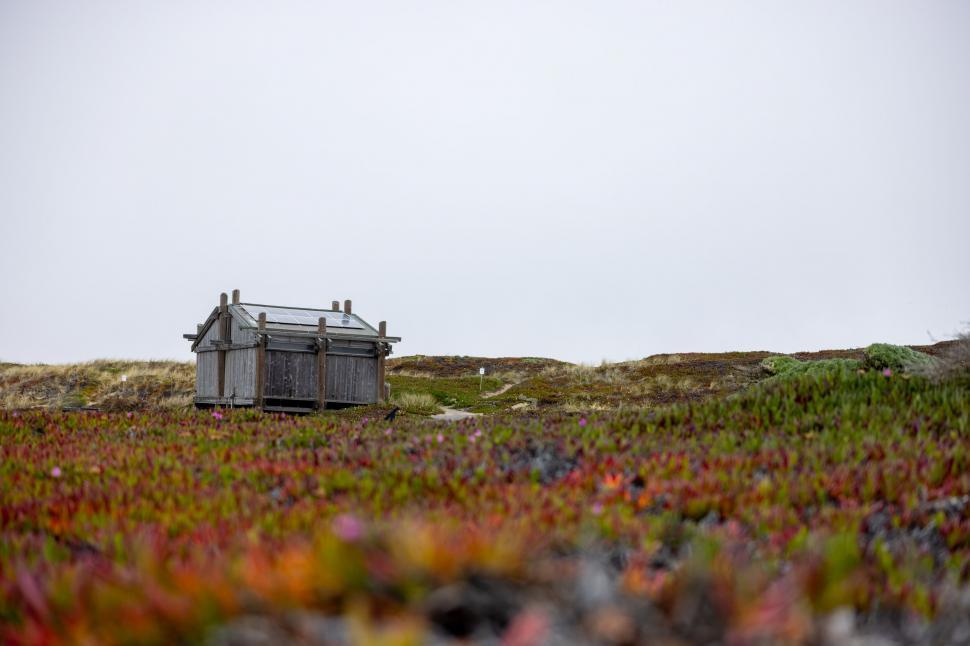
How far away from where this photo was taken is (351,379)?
97.1ft

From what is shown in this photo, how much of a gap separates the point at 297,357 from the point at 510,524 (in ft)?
82.4

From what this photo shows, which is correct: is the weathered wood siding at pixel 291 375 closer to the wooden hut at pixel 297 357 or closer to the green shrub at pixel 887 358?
the wooden hut at pixel 297 357

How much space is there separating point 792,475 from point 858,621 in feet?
10.4

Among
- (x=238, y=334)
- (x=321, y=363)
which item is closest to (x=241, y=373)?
(x=238, y=334)

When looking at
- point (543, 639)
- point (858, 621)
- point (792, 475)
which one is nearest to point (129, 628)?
point (543, 639)

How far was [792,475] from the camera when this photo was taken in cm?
688

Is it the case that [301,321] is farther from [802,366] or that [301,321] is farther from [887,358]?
[887,358]

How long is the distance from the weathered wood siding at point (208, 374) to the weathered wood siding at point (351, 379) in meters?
5.91

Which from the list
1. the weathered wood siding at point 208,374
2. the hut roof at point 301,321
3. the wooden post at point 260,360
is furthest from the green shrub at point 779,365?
the weathered wood siding at point 208,374

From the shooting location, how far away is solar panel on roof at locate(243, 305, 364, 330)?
98.2 ft

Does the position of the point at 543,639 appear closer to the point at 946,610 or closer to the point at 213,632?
the point at 213,632

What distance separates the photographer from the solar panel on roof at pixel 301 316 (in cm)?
2992

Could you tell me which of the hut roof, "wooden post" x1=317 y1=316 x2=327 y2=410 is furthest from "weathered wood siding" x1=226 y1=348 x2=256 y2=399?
"wooden post" x1=317 y1=316 x2=327 y2=410

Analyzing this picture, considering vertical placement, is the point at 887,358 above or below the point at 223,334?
below
